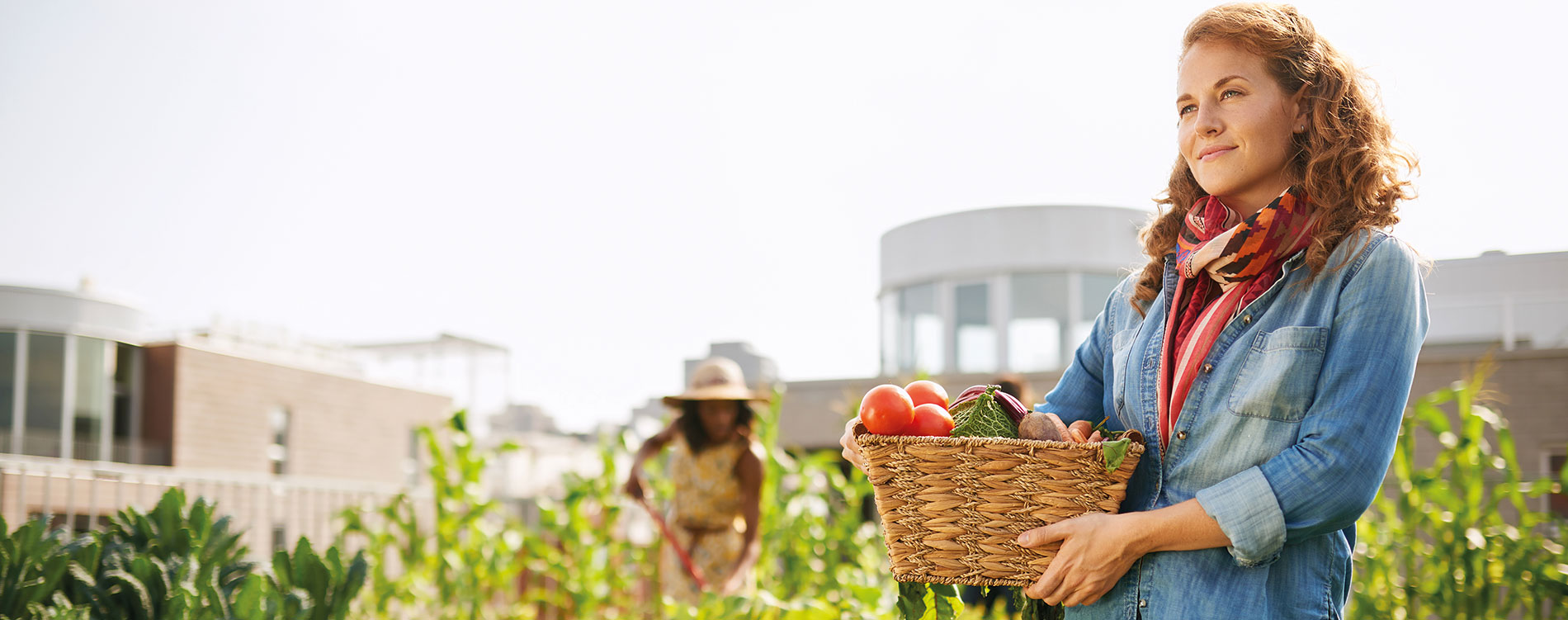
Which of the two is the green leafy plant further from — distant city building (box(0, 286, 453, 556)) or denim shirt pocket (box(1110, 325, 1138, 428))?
distant city building (box(0, 286, 453, 556))

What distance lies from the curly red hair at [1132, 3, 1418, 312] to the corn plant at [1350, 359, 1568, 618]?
2.11 meters

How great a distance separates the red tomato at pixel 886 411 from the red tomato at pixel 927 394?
11 cm

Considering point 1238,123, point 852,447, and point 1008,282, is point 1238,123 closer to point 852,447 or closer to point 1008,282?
point 852,447

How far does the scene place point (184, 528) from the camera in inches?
68.3

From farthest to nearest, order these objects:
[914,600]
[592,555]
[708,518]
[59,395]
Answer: [59,395] → [592,555] → [708,518] → [914,600]

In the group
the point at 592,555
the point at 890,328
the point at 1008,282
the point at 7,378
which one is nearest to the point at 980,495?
the point at 592,555

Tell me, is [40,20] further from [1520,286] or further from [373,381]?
[1520,286]

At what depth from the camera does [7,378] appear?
16.3m

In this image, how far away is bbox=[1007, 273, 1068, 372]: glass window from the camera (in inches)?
445

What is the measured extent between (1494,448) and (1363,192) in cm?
890

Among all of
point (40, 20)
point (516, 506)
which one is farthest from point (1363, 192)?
point (516, 506)

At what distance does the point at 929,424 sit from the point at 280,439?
24339 millimetres

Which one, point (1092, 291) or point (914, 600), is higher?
point (1092, 291)

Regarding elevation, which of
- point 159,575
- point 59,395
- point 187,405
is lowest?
point 159,575
